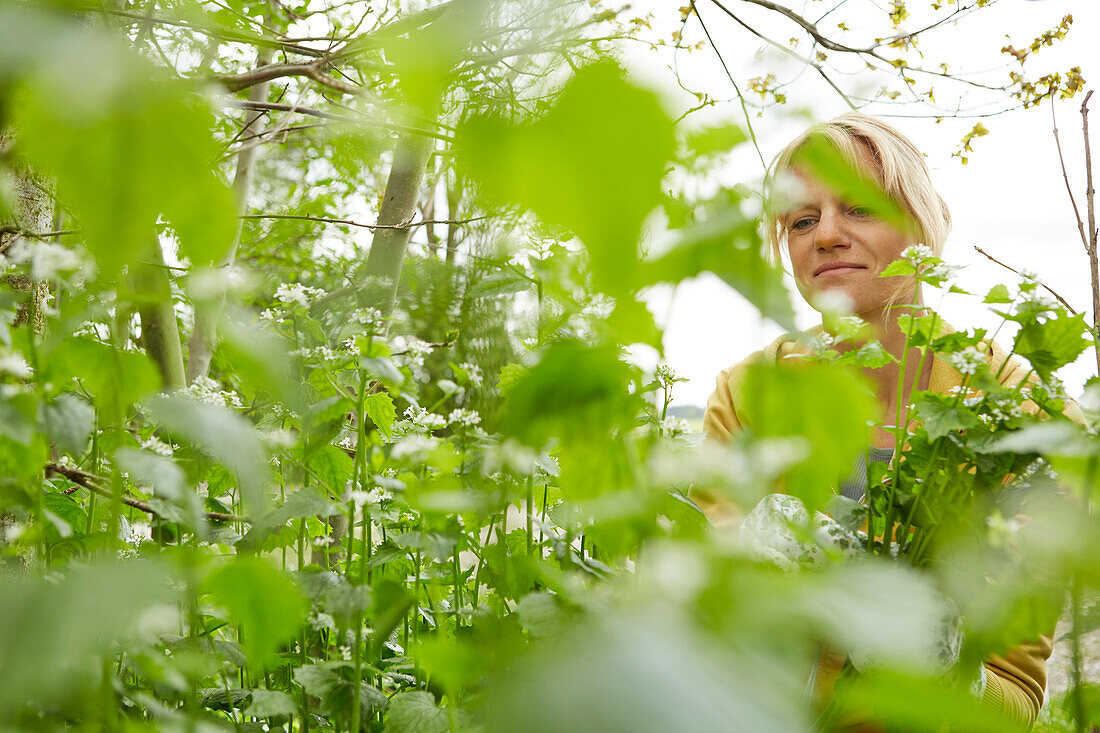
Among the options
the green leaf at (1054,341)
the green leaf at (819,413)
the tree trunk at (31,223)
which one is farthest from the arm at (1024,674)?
the tree trunk at (31,223)

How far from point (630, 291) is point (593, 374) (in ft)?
0.15

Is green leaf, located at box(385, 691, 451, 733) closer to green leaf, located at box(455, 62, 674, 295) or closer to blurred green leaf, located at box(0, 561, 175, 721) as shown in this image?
blurred green leaf, located at box(0, 561, 175, 721)

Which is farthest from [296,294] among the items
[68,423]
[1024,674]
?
[1024,674]

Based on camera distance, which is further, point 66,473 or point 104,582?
point 66,473

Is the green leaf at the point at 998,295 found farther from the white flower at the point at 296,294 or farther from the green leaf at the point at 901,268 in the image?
the white flower at the point at 296,294

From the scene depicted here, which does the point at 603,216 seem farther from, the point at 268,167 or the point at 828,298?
the point at 268,167

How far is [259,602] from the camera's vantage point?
255 millimetres

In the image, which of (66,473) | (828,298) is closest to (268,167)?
(66,473)

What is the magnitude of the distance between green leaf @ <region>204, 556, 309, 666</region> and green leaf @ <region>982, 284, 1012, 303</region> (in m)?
0.57

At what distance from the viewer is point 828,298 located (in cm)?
27

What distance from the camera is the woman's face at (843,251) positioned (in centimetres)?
35

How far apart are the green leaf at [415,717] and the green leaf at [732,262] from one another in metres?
0.48

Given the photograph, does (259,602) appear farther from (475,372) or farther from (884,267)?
(884,267)

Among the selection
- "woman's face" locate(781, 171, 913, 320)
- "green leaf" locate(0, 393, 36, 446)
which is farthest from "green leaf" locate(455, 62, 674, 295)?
"green leaf" locate(0, 393, 36, 446)
